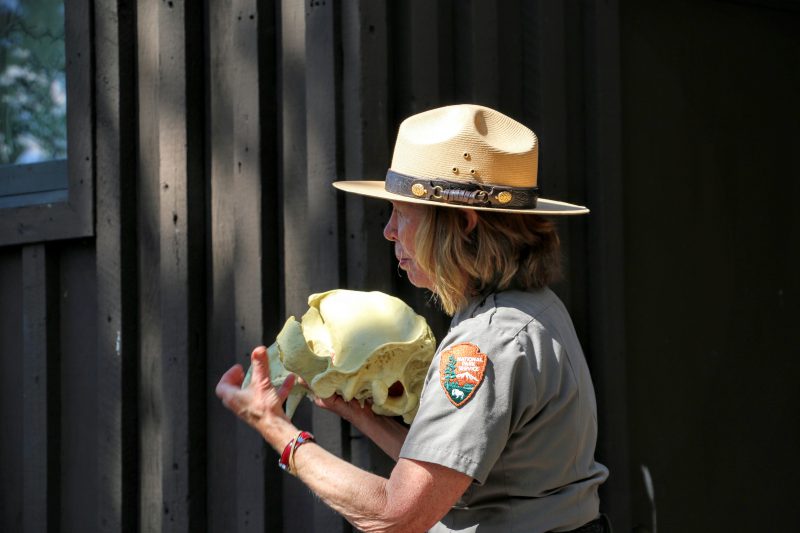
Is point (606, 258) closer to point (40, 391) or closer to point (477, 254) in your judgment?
point (477, 254)

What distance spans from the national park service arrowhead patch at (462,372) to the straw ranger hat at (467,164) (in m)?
0.35

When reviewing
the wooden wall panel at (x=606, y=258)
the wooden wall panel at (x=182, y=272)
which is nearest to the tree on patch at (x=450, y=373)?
the wooden wall panel at (x=182, y=272)

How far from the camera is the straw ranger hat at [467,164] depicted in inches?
112

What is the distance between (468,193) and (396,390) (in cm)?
74


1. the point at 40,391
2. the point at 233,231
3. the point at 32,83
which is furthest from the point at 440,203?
the point at 32,83

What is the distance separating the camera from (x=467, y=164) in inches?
114

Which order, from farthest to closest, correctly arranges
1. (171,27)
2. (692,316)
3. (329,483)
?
(692,316), (171,27), (329,483)

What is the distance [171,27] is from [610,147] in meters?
1.74

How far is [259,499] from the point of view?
4.19 m

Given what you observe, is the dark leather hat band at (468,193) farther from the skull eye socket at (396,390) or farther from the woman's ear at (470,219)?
the skull eye socket at (396,390)

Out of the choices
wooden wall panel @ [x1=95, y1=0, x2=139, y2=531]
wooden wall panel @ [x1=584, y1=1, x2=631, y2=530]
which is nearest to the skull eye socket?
wooden wall panel @ [x1=584, y1=1, x2=631, y2=530]

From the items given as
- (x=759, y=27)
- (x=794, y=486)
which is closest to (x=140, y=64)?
(x=759, y=27)

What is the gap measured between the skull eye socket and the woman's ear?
0.62 metres

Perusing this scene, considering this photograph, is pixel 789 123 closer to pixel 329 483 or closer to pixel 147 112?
pixel 147 112
